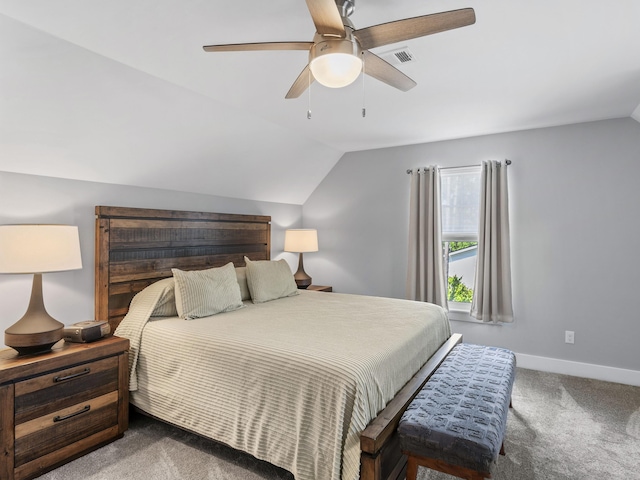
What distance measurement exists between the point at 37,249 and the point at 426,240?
355 centimetres

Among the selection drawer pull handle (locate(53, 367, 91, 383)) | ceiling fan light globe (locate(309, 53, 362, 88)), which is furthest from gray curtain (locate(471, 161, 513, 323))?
drawer pull handle (locate(53, 367, 91, 383))

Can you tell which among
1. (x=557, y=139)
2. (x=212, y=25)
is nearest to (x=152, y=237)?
(x=212, y=25)

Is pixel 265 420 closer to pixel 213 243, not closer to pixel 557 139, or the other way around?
pixel 213 243

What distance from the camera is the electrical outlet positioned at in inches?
141

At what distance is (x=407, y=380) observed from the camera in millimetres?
2217

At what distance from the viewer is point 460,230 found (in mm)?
4184

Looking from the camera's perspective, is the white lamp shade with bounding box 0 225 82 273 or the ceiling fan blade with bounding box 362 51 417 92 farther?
the white lamp shade with bounding box 0 225 82 273

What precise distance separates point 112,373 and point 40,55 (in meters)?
1.93

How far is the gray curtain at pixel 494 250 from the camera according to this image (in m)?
3.76

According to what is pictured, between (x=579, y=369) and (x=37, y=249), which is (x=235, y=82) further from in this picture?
(x=579, y=369)

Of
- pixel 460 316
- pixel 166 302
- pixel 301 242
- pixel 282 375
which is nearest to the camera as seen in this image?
pixel 282 375

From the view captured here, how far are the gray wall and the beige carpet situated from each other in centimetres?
78

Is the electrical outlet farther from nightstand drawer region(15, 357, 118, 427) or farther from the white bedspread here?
nightstand drawer region(15, 357, 118, 427)

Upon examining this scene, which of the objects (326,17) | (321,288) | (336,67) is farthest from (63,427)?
(321,288)
